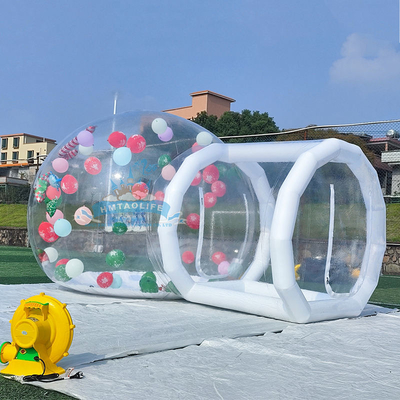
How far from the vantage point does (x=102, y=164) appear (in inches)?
246

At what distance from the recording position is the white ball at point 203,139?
6531 millimetres

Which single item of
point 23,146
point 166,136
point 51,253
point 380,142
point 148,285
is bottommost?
point 148,285

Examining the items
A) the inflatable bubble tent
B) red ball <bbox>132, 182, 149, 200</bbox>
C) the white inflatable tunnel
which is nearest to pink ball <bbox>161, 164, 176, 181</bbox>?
the inflatable bubble tent

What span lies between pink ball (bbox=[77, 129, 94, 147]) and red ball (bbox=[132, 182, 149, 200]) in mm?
812

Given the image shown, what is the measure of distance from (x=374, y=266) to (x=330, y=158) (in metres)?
1.40

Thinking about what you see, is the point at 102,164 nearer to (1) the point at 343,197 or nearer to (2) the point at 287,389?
(1) the point at 343,197

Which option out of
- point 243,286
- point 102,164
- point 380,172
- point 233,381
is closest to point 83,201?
point 102,164

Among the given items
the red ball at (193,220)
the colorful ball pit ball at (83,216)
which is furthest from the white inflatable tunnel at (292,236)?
the colorful ball pit ball at (83,216)

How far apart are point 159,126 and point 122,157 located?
598 mm

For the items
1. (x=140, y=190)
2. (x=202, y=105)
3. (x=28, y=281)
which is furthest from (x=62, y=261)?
→ (x=202, y=105)

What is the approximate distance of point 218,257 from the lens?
255 inches

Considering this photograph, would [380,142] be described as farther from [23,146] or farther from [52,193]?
[23,146]

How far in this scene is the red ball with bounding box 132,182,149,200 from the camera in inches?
240

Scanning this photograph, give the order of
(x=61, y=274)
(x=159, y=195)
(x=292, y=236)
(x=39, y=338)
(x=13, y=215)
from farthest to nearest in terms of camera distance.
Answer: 1. (x=13, y=215)
2. (x=61, y=274)
3. (x=159, y=195)
4. (x=292, y=236)
5. (x=39, y=338)
